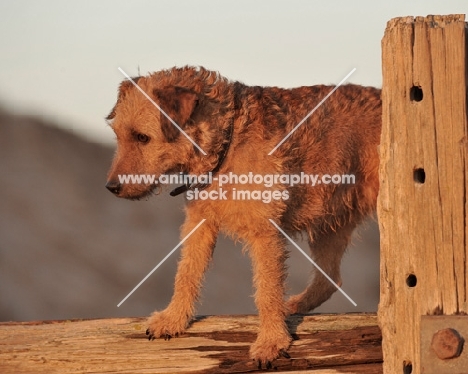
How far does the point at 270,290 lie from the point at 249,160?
89cm

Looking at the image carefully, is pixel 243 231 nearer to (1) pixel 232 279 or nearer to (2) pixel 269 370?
(2) pixel 269 370

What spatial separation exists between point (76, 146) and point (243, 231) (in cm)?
1724

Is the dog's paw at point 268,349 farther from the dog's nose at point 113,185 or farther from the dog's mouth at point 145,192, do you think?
the dog's nose at point 113,185

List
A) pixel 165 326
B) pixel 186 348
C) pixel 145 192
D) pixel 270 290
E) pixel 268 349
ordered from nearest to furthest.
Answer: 1. pixel 268 349
2. pixel 186 348
3. pixel 165 326
4. pixel 270 290
5. pixel 145 192

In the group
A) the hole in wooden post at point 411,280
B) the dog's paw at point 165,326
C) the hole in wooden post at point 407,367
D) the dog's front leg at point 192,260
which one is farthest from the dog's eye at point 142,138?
the hole in wooden post at point 407,367

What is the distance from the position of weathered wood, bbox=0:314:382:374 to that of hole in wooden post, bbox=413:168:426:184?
1271mm

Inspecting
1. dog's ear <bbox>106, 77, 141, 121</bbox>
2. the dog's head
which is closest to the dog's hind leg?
the dog's head

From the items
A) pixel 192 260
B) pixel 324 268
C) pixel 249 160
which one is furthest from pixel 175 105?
pixel 324 268

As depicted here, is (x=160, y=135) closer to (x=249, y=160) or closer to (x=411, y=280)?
(x=249, y=160)

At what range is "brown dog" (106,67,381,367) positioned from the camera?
575 centimetres

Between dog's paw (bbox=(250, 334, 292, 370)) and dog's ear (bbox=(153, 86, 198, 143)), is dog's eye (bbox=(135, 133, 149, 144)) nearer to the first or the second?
dog's ear (bbox=(153, 86, 198, 143))

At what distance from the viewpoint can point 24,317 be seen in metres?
19.4

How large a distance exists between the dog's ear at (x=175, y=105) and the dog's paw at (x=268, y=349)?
4.88ft

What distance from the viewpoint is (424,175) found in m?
4.57
